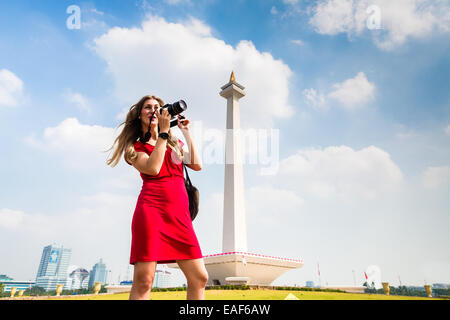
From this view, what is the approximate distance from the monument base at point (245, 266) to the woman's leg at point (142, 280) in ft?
47.2

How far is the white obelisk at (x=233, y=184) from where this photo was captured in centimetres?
1775

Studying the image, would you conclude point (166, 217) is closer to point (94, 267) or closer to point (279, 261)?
point (279, 261)

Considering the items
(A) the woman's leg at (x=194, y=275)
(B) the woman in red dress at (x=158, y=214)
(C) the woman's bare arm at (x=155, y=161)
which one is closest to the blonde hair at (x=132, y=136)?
(B) the woman in red dress at (x=158, y=214)

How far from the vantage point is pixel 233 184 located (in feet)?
61.2

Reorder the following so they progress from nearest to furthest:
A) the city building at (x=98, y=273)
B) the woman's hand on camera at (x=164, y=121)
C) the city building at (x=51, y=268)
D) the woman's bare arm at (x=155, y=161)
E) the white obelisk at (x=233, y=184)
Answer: the woman's bare arm at (x=155, y=161) → the woman's hand on camera at (x=164, y=121) → the white obelisk at (x=233, y=184) → the city building at (x=51, y=268) → the city building at (x=98, y=273)

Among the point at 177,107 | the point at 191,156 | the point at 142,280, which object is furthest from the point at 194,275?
the point at 177,107

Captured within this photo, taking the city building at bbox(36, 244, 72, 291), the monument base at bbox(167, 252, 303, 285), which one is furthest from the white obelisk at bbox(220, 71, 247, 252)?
the city building at bbox(36, 244, 72, 291)

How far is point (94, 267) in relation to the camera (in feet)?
415

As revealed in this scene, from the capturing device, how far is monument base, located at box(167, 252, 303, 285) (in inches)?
632

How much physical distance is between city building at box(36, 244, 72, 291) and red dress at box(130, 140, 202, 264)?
131930 millimetres

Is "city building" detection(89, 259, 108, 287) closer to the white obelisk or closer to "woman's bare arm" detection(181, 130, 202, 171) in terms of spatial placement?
the white obelisk

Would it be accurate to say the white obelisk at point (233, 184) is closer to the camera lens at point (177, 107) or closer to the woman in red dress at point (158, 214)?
the woman in red dress at point (158, 214)

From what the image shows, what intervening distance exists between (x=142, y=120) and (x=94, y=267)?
146m
